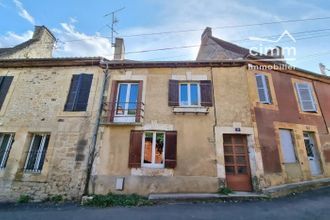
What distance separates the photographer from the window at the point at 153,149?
291 inches

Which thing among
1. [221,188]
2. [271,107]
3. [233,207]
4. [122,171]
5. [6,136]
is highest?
[271,107]

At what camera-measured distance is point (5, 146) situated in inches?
308

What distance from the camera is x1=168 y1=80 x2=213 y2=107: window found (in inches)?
317

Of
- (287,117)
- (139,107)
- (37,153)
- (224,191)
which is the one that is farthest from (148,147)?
(287,117)

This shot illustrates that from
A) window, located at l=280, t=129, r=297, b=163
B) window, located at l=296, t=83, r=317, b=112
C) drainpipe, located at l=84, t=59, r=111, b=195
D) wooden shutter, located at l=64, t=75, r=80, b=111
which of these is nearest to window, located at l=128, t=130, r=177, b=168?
drainpipe, located at l=84, t=59, r=111, b=195

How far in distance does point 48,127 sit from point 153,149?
14.3ft

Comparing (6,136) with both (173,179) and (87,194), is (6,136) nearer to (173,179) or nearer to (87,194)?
(87,194)

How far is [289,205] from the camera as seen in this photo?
5777mm

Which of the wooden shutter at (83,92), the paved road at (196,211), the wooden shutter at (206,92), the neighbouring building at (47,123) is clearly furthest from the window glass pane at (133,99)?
the paved road at (196,211)

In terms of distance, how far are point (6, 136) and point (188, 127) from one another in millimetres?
7548

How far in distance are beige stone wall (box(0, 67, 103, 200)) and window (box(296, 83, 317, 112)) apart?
951cm

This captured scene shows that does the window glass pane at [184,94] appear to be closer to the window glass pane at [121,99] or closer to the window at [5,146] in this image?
the window glass pane at [121,99]

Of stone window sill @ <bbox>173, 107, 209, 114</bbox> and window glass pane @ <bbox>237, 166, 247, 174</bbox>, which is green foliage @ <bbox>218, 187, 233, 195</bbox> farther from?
stone window sill @ <bbox>173, 107, 209, 114</bbox>

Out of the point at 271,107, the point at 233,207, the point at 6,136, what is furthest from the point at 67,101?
A: the point at 271,107
